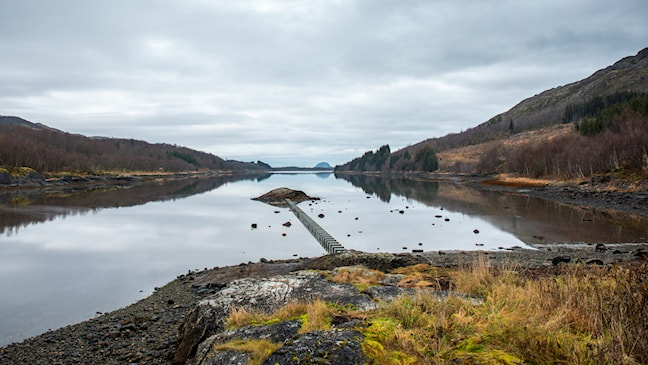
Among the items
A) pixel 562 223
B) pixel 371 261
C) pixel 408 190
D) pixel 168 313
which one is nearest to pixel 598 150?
pixel 408 190

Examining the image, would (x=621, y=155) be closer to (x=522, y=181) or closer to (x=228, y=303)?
(x=522, y=181)

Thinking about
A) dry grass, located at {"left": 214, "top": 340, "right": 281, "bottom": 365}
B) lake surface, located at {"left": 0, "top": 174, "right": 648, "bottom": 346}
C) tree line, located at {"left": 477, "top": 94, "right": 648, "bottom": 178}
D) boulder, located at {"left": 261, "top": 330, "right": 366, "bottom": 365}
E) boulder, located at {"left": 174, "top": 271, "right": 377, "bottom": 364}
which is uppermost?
tree line, located at {"left": 477, "top": 94, "right": 648, "bottom": 178}

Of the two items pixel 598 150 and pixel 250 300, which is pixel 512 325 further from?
pixel 598 150

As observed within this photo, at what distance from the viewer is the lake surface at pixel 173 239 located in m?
14.7

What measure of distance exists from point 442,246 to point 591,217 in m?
18.8

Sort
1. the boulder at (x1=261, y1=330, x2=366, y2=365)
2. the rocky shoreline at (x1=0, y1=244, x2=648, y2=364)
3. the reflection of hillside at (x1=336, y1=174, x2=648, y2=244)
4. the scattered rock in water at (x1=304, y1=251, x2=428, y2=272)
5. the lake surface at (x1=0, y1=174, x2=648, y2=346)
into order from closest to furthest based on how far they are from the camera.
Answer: the boulder at (x1=261, y1=330, x2=366, y2=365) → the rocky shoreline at (x1=0, y1=244, x2=648, y2=364) → the scattered rock in water at (x1=304, y1=251, x2=428, y2=272) → the lake surface at (x1=0, y1=174, x2=648, y2=346) → the reflection of hillside at (x1=336, y1=174, x2=648, y2=244)

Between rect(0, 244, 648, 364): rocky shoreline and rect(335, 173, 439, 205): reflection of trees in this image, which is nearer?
rect(0, 244, 648, 364): rocky shoreline

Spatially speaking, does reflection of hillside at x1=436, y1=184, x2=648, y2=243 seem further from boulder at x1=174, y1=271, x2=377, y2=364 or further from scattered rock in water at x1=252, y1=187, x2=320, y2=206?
scattered rock in water at x1=252, y1=187, x2=320, y2=206

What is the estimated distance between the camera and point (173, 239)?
27.4 meters

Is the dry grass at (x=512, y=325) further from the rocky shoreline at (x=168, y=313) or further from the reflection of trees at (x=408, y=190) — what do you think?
the reflection of trees at (x=408, y=190)

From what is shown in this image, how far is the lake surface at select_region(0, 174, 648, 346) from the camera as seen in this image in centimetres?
1466

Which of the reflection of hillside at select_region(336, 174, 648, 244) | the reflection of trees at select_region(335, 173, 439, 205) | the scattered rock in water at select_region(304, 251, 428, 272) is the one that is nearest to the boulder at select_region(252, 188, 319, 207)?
the reflection of trees at select_region(335, 173, 439, 205)

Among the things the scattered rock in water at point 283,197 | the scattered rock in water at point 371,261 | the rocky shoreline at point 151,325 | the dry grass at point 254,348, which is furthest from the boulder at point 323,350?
the scattered rock in water at point 283,197

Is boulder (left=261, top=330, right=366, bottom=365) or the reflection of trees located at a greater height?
boulder (left=261, top=330, right=366, bottom=365)
